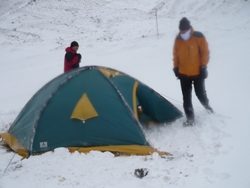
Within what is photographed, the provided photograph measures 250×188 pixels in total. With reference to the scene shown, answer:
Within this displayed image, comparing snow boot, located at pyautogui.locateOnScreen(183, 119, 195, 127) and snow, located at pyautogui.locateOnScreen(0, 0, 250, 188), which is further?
snow boot, located at pyautogui.locateOnScreen(183, 119, 195, 127)

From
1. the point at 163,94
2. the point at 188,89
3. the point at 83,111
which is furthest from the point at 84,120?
the point at 163,94

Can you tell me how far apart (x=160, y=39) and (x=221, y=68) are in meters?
7.45

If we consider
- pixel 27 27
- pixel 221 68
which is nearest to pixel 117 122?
pixel 221 68

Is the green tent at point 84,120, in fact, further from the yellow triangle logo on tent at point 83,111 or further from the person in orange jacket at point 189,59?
the person in orange jacket at point 189,59

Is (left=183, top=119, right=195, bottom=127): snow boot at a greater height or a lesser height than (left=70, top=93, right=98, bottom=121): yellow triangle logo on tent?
lesser

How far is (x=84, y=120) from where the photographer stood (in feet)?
15.6

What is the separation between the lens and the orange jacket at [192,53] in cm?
508

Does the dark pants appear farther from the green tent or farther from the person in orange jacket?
the green tent

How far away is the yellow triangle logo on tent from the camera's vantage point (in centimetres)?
475

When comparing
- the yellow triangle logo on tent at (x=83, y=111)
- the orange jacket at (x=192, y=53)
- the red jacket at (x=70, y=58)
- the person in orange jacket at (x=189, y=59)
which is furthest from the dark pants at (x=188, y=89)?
the red jacket at (x=70, y=58)

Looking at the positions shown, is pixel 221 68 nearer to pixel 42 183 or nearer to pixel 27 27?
pixel 42 183

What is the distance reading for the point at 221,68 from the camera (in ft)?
30.8

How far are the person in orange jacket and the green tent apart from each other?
1.13m

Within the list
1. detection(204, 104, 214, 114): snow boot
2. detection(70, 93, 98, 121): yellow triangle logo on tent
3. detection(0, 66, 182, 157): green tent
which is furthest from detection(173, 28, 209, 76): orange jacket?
detection(70, 93, 98, 121): yellow triangle logo on tent
